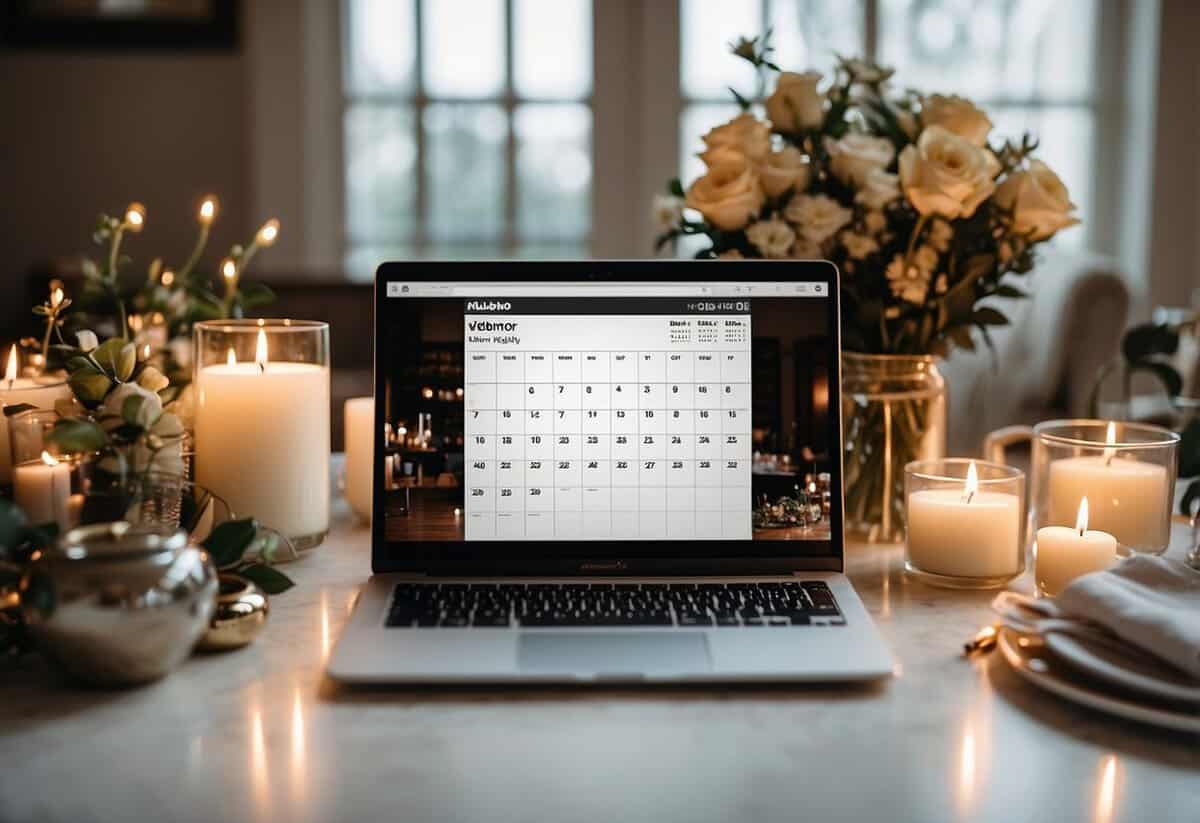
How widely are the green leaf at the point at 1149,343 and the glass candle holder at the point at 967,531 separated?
0.42 m

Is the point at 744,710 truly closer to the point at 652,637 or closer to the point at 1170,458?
the point at 652,637

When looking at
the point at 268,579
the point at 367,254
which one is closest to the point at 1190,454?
the point at 268,579

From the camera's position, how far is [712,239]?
3.91 feet

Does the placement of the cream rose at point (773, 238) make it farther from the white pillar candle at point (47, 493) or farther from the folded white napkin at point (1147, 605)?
the white pillar candle at point (47, 493)

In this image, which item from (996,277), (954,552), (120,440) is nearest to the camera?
(120,440)

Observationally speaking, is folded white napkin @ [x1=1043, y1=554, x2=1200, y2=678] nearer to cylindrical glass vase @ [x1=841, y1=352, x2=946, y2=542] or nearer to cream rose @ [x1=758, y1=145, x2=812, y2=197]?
cylindrical glass vase @ [x1=841, y1=352, x2=946, y2=542]

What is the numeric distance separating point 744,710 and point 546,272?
0.44 meters

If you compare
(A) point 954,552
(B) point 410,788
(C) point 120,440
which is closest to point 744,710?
(B) point 410,788

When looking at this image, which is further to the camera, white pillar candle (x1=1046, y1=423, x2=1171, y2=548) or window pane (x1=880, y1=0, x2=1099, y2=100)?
window pane (x1=880, y1=0, x2=1099, y2=100)

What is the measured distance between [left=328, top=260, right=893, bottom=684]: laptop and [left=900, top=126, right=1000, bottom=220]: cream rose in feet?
0.45

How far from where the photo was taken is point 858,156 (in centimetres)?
111

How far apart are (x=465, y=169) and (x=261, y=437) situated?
9.88ft

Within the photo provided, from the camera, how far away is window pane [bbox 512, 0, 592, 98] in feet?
12.7

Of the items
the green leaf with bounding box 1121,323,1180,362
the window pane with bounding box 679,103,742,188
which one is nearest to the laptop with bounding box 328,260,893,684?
the green leaf with bounding box 1121,323,1180,362
